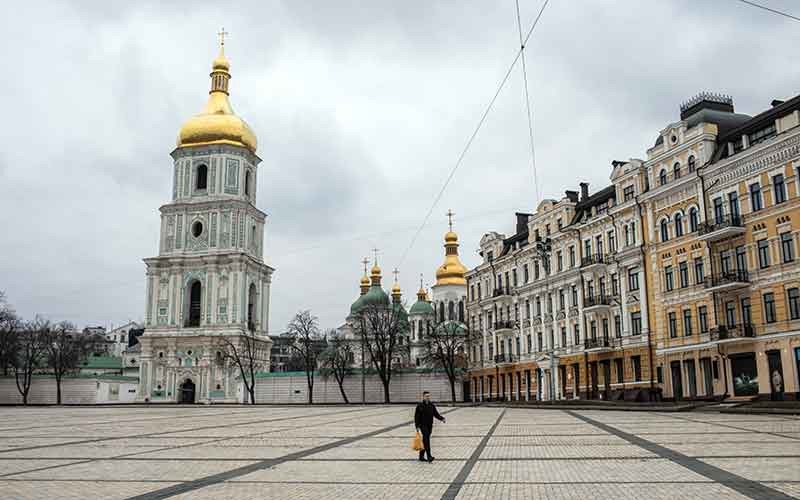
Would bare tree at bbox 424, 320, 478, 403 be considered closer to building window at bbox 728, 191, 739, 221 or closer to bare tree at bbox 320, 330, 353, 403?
bare tree at bbox 320, 330, 353, 403

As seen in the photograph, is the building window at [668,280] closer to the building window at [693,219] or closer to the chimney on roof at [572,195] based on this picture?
the building window at [693,219]

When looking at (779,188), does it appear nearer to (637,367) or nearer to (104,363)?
(637,367)

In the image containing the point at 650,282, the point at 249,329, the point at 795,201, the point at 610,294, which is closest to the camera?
the point at 795,201

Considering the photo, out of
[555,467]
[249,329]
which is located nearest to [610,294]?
[555,467]

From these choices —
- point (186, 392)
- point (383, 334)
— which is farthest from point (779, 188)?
point (186, 392)

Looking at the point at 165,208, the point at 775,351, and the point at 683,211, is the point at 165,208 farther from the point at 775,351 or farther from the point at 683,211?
the point at 775,351

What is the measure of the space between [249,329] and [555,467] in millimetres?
66221

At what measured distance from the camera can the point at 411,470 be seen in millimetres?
13172

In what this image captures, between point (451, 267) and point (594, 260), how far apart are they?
45.5 metres

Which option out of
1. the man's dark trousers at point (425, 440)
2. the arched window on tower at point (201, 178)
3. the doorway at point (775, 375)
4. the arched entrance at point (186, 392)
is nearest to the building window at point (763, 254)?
the doorway at point (775, 375)

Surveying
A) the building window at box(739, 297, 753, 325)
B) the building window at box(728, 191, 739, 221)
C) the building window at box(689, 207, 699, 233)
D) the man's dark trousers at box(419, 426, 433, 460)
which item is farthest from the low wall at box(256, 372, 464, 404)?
the man's dark trousers at box(419, 426, 433, 460)

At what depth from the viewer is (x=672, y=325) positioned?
41781 millimetres

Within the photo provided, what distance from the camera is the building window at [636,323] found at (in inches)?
1757

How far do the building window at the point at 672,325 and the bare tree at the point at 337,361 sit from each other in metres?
33.9
